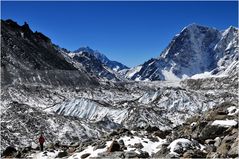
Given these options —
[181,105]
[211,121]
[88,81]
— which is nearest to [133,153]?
[211,121]

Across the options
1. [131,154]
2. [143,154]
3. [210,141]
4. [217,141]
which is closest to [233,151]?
[217,141]

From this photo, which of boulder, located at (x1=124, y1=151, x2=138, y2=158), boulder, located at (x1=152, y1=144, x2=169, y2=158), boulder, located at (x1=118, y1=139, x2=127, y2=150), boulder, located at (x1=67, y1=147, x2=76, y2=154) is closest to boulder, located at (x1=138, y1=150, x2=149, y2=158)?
boulder, located at (x1=124, y1=151, x2=138, y2=158)

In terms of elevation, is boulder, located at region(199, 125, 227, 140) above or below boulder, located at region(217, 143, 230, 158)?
above

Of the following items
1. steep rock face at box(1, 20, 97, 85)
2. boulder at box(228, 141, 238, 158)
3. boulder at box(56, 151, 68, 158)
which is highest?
steep rock face at box(1, 20, 97, 85)

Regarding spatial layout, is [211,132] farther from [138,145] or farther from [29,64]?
[29,64]

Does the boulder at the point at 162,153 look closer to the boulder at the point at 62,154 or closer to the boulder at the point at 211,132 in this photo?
the boulder at the point at 211,132

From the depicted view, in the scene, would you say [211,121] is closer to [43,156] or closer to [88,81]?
[43,156]

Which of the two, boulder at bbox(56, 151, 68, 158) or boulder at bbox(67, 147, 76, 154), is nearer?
boulder at bbox(56, 151, 68, 158)

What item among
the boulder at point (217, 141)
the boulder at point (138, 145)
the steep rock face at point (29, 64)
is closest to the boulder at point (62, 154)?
the boulder at point (138, 145)

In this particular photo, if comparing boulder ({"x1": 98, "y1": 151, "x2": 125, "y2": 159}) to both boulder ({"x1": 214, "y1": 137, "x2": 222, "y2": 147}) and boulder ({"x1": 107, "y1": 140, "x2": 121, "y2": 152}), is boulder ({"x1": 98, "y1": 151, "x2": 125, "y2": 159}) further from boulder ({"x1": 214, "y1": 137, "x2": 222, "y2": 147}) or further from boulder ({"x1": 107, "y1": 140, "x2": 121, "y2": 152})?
boulder ({"x1": 214, "y1": 137, "x2": 222, "y2": 147})
